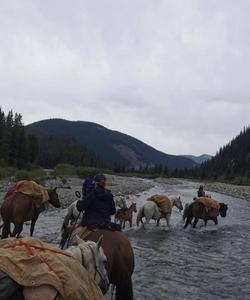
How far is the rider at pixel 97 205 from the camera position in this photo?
368 inches

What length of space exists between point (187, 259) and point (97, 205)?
7.09 meters

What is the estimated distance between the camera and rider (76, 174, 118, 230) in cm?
936

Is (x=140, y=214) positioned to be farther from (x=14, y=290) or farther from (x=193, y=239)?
(x=14, y=290)

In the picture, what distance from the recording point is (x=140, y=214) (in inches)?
878

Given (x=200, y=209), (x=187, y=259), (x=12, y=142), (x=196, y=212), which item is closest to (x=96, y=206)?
(x=187, y=259)

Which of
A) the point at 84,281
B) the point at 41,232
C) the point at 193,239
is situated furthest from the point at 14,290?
the point at 193,239

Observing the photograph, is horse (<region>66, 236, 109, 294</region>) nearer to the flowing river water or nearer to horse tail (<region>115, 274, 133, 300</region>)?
horse tail (<region>115, 274, 133, 300</region>)

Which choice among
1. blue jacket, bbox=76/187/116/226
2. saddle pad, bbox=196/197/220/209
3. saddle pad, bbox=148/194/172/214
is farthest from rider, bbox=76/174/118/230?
saddle pad, bbox=196/197/220/209

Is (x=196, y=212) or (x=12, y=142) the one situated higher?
(x=12, y=142)

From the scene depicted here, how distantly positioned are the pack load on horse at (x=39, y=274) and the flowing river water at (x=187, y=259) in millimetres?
5300

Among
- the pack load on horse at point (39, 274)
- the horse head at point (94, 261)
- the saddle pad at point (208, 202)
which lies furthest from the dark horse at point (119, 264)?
the saddle pad at point (208, 202)

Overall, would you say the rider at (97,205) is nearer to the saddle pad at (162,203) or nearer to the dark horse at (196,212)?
the saddle pad at (162,203)

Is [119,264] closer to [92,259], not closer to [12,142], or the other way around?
[92,259]

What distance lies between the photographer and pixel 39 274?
4641 mm
